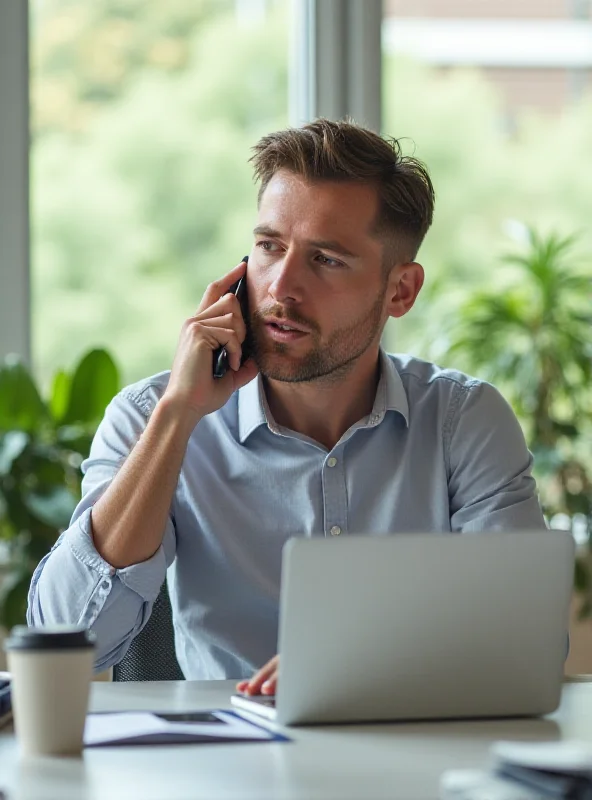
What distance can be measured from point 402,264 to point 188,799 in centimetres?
130

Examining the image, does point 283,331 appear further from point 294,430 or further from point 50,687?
point 50,687

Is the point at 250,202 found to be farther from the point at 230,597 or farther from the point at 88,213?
the point at 230,597

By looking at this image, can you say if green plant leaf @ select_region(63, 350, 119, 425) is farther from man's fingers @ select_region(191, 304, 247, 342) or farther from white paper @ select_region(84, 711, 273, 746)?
white paper @ select_region(84, 711, 273, 746)

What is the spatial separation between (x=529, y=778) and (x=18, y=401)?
2.21 m

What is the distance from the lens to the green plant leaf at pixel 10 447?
275 centimetres

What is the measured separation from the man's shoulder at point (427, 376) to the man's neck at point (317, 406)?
111 millimetres

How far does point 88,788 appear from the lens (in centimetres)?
98

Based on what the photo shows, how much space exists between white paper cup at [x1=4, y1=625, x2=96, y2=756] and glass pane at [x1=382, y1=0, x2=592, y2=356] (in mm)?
2472

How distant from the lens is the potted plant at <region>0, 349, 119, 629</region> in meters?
2.81

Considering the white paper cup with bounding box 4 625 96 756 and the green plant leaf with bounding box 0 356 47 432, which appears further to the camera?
the green plant leaf with bounding box 0 356 47 432

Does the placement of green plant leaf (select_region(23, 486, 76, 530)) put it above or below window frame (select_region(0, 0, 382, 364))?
below

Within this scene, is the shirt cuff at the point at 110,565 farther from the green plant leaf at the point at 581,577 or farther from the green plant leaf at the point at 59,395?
the green plant leaf at the point at 581,577

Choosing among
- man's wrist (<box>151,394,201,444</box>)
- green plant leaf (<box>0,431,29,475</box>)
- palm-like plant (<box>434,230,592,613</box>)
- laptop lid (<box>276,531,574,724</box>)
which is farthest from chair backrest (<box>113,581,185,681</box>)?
palm-like plant (<box>434,230,592,613</box>)

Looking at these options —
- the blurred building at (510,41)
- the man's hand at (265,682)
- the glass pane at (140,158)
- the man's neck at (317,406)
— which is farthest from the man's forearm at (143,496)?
the blurred building at (510,41)
